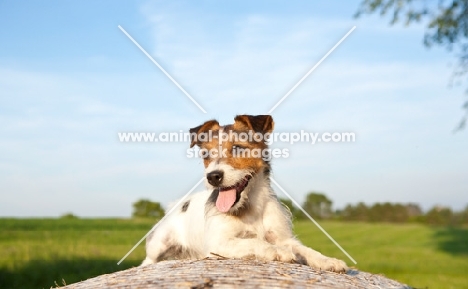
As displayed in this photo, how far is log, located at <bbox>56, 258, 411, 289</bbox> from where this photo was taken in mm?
5031

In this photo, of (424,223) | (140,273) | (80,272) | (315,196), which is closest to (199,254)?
(140,273)

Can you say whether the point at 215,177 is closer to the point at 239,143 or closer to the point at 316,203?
the point at 239,143

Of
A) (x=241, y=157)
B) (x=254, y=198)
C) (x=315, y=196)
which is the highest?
(x=315, y=196)

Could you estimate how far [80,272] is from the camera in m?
15.0

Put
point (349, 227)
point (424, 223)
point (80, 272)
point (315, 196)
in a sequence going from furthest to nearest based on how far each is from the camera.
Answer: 1. point (424, 223)
2. point (349, 227)
3. point (315, 196)
4. point (80, 272)

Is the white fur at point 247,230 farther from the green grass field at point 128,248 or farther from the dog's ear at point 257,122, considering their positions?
the green grass field at point 128,248

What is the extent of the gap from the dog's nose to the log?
31.9 inches

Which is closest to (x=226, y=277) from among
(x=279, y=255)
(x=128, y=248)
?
(x=279, y=255)

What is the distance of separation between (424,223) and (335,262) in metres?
35.4

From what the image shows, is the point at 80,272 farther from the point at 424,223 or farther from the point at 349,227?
the point at 424,223

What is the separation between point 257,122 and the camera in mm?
6805

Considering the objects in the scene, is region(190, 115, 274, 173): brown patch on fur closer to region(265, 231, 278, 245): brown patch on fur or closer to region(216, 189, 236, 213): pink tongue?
region(216, 189, 236, 213): pink tongue

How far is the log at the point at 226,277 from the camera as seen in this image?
16.5 feet

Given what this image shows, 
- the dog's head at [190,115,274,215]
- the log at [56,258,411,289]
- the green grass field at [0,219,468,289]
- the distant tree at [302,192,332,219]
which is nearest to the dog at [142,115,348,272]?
the dog's head at [190,115,274,215]
